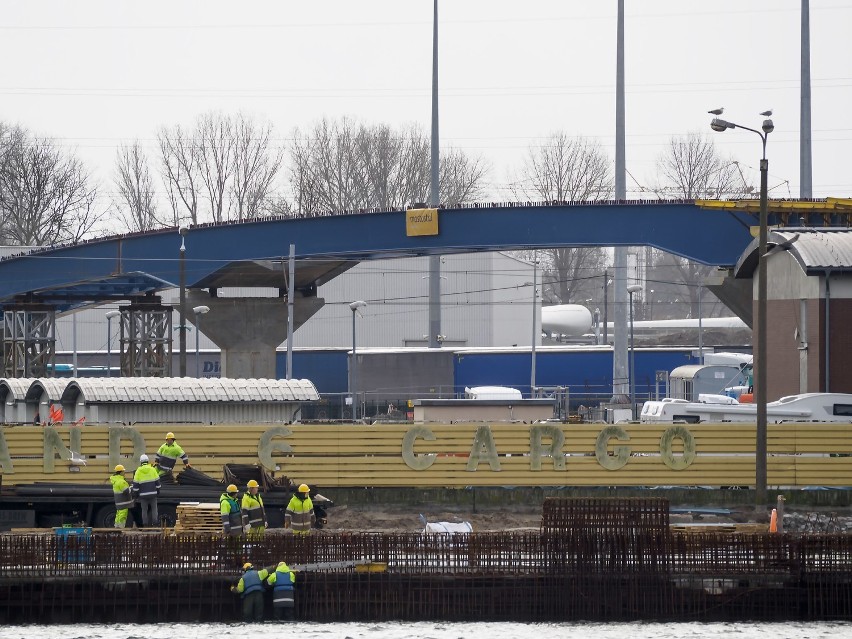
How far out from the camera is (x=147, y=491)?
2295cm

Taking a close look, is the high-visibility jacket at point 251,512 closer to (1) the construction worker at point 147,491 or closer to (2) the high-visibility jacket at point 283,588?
Result: (2) the high-visibility jacket at point 283,588

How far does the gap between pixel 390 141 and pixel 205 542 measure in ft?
247

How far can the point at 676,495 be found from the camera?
92.6 feet

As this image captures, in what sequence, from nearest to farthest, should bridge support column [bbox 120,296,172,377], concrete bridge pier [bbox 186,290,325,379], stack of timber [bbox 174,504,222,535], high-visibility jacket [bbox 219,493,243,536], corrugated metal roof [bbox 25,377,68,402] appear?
high-visibility jacket [bbox 219,493,243,536] < stack of timber [bbox 174,504,222,535] < corrugated metal roof [bbox 25,377,68,402] < concrete bridge pier [bbox 186,290,325,379] < bridge support column [bbox 120,296,172,377]

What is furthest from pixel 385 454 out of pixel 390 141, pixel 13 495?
pixel 390 141

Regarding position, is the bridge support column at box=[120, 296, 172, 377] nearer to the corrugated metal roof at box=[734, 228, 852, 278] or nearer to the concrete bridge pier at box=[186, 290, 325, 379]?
→ the concrete bridge pier at box=[186, 290, 325, 379]

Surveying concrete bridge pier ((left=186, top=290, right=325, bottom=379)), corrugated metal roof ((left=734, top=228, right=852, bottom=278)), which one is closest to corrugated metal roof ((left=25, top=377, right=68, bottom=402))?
concrete bridge pier ((left=186, top=290, right=325, bottom=379))

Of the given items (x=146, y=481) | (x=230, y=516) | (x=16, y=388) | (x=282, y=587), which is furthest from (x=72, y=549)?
(x=16, y=388)

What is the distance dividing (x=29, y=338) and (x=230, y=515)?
34048 mm

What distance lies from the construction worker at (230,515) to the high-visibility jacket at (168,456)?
17.7ft

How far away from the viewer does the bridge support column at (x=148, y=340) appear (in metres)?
49.1

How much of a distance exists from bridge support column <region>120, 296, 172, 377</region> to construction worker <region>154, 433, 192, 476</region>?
901 inches

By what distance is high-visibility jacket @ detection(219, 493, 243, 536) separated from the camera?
19938 millimetres

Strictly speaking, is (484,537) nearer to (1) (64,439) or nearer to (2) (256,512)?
(2) (256,512)
